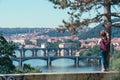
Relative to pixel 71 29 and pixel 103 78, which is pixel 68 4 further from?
pixel 103 78

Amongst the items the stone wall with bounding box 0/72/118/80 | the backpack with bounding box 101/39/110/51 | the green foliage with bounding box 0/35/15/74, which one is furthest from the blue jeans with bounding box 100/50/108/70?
the green foliage with bounding box 0/35/15/74

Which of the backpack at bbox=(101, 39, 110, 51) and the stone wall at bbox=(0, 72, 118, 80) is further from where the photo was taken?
the backpack at bbox=(101, 39, 110, 51)

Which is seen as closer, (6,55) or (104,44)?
(104,44)

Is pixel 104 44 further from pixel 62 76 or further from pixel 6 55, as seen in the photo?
pixel 6 55

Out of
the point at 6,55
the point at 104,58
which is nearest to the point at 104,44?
the point at 104,58

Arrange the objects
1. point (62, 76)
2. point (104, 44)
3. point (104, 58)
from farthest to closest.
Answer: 1. point (104, 58)
2. point (104, 44)
3. point (62, 76)

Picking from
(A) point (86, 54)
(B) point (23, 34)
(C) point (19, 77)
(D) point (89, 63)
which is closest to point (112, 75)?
(C) point (19, 77)

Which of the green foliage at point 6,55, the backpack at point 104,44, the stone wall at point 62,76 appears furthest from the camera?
the green foliage at point 6,55

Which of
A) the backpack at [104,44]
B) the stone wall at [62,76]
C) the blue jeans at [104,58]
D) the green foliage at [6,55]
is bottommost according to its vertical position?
the green foliage at [6,55]

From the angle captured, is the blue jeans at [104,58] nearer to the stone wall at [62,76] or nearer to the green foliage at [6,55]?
the stone wall at [62,76]

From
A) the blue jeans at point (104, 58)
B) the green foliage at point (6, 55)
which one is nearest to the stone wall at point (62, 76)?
the blue jeans at point (104, 58)

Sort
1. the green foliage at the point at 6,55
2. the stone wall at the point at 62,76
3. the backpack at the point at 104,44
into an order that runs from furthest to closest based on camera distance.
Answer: the green foliage at the point at 6,55 → the backpack at the point at 104,44 → the stone wall at the point at 62,76

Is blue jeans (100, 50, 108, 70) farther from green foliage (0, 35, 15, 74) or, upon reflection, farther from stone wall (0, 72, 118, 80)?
green foliage (0, 35, 15, 74)

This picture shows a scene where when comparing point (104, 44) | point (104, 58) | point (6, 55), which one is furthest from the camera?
point (6, 55)
